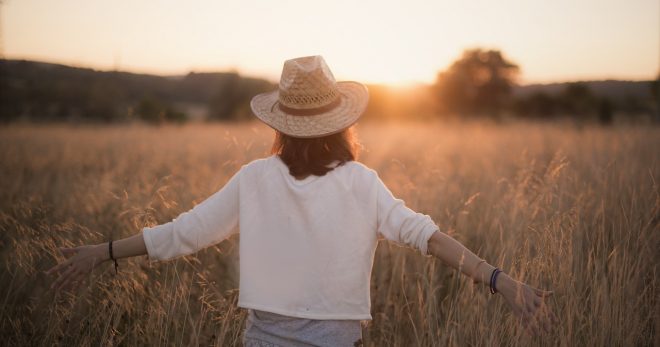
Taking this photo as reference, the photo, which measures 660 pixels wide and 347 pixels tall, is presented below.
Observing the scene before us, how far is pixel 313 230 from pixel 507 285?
71cm

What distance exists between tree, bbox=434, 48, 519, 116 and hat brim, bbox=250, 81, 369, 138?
42674 mm

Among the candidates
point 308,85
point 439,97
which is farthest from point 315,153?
point 439,97

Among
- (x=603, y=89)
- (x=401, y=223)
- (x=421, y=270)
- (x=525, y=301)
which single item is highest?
(x=603, y=89)

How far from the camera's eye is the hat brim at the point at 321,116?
1.82 m

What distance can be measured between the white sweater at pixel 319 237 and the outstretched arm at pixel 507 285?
61 mm

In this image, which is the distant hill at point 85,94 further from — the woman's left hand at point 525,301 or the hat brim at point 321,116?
the woman's left hand at point 525,301

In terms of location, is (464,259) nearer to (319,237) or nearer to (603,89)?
(319,237)

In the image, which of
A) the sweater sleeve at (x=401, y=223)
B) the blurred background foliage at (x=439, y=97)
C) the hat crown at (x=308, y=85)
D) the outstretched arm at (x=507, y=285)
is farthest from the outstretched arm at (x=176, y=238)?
the blurred background foliage at (x=439, y=97)

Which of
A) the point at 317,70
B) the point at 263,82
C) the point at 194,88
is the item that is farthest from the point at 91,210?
the point at 194,88

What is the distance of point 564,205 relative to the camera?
11.0ft

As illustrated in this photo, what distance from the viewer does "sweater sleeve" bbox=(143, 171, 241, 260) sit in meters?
1.94

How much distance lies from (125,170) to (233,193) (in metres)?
4.75

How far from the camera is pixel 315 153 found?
1840mm

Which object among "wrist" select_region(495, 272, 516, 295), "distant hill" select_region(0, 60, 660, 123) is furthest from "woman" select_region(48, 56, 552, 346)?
"distant hill" select_region(0, 60, 660, 123)
